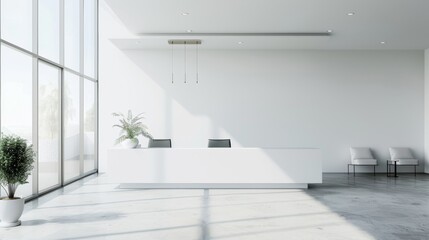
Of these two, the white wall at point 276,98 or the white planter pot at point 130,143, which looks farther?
the white wall at point 276,98

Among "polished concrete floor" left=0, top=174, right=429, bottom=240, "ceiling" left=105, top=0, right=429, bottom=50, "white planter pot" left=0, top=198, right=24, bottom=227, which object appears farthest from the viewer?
"ceiling" left=105, top=0, right=429, bottom=50

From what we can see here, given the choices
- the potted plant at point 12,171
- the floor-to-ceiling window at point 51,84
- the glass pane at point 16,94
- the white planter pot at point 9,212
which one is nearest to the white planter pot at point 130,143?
the floor-to-ceiling window at point 51,84

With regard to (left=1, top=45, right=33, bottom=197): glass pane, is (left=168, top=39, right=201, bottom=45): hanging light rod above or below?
above

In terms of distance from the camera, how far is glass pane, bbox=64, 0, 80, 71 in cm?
842

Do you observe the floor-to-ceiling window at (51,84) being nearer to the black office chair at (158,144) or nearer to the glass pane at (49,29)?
the glass pane at (49,29)

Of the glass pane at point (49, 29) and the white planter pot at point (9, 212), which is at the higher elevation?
the glass pane at point (49, 29)

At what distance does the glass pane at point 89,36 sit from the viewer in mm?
9875

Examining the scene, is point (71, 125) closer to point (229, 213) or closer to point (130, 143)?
point (130, 143)

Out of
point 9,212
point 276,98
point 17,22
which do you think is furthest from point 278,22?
point 9,212

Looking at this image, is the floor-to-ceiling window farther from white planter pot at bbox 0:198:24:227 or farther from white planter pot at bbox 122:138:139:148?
white planter pot at bbox 0:198:24:227

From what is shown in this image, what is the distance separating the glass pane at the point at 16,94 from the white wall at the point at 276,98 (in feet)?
12.8

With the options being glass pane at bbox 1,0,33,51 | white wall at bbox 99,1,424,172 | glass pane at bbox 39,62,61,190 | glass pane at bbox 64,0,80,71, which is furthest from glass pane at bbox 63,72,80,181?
glass pane at bbox 1,0,33,51

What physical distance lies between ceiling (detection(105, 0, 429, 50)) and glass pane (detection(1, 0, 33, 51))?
1284mm

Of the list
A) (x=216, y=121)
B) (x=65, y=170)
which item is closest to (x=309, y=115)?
(x=216, y=121)
